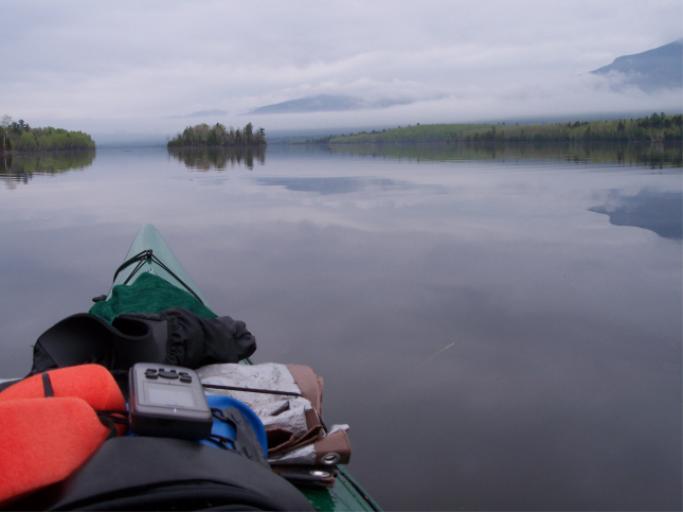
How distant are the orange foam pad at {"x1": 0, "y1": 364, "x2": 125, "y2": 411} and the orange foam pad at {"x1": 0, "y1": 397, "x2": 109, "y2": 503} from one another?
121 millimetres

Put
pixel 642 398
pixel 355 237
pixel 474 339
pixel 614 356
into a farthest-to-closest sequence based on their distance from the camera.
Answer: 1. pixel 355 237
2. pixel 474 339
3. pixel 614 356
4. pixel 642 398

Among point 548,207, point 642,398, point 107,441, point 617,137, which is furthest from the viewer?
point 617,137

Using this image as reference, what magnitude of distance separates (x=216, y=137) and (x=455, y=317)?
5839 cm

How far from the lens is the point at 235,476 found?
1166 mm

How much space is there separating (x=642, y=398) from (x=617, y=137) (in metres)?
50.8

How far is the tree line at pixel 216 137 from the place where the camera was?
2373 inches

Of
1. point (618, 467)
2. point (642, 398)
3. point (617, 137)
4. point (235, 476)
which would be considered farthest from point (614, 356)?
point (617, 137)

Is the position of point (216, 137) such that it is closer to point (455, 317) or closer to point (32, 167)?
point (32, 167)

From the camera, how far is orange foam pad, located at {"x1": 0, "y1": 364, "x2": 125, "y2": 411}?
1.33 m

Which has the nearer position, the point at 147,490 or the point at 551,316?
the point at 147,490

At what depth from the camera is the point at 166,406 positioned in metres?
1.24

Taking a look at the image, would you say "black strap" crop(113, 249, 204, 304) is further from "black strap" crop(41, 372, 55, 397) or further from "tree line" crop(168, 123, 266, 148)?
"tree line" crop(168, 123, 266, 148)

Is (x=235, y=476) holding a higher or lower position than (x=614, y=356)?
higher

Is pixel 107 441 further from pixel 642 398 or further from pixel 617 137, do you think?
pixel 617 137
